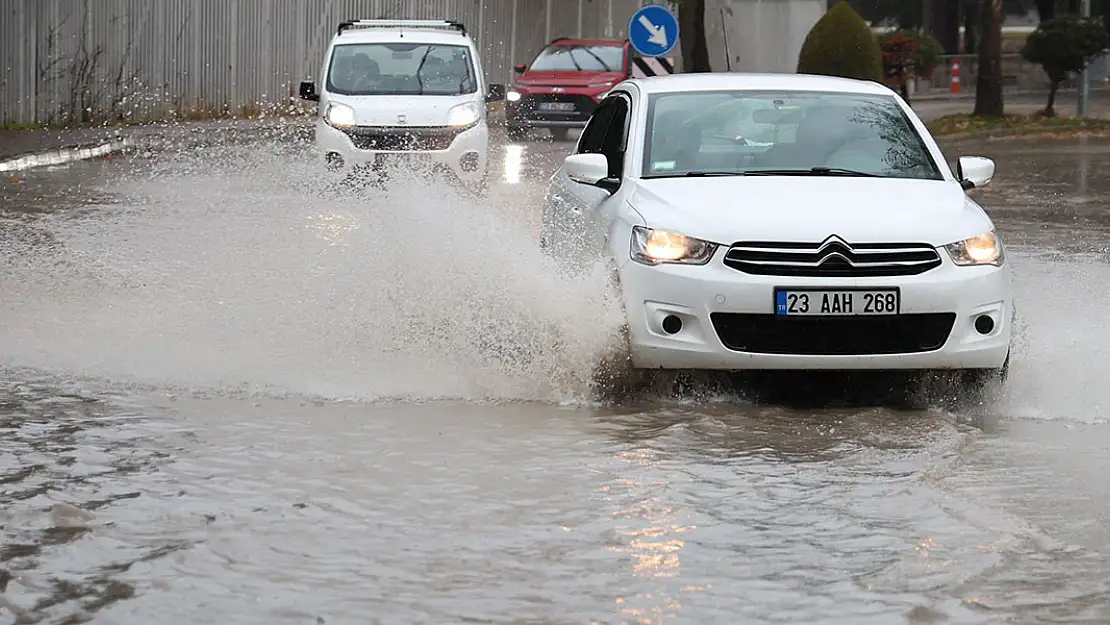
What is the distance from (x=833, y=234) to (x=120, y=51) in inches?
1002

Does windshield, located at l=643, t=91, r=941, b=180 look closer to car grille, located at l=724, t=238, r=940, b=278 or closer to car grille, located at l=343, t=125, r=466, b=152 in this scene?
car grille, located at l=724, t=238, r=940, b=278

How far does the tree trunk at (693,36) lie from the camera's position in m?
45.5

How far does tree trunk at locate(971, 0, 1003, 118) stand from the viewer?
126 ft

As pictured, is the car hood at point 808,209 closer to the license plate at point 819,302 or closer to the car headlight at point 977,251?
the car headlight at point 977,251

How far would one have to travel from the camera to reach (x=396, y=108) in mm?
20109

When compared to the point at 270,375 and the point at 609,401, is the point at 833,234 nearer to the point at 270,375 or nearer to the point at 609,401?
the point at 609,401

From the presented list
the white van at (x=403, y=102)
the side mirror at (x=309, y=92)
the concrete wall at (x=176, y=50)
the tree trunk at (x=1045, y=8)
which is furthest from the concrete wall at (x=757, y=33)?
the side mirror at (x=309, y=92)

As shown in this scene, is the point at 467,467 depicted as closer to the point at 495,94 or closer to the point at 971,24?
the point at 495,94

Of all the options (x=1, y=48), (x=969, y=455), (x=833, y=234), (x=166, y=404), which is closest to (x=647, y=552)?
(x=969, y=455)

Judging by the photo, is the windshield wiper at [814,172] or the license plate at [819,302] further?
the windshield wiper at [814,172]

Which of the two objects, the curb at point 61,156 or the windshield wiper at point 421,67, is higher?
the windshield wiper at point 421,67

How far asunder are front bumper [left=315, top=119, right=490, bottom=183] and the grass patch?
15.8 m

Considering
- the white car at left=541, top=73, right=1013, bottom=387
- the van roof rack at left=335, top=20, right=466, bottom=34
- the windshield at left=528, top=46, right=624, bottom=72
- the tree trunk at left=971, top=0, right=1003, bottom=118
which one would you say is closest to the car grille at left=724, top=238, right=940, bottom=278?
the white car at left=541, top=73, right=1013, bottom=387

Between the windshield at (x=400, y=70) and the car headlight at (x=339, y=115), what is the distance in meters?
0.50
